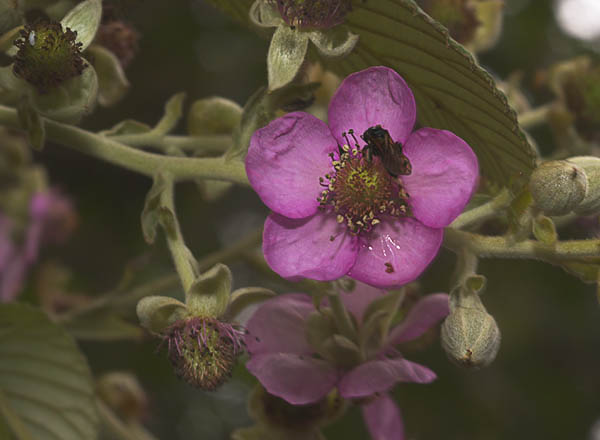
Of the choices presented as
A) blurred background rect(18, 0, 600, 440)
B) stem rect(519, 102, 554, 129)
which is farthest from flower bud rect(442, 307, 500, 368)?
blurred background rect(18, 0, 600, 440)

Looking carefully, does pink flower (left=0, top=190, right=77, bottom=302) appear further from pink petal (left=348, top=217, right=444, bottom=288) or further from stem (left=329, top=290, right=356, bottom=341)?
pink petal (left=348, top=217, right=444, bottom=288)

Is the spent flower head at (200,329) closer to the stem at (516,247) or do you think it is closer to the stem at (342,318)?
the stem at (342,318)

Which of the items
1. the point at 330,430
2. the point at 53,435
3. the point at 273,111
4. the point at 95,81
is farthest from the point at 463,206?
the point at 330,430

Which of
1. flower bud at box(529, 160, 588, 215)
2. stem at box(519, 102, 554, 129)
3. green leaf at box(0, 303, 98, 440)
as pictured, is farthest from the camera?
stem at box(519, 102, 554, 129)

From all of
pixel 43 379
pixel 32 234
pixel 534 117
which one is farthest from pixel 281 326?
pixel 32 234

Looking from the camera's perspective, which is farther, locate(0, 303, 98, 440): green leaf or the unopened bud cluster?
locate(0, 303, 98, 440): green leaf

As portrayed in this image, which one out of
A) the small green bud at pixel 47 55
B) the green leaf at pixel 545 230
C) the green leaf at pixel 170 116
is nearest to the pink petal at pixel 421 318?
the green leaf at pixel 545 230

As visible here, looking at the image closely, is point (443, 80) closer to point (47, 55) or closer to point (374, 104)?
point (374, 104)
